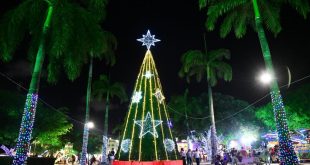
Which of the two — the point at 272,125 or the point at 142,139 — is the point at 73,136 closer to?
the point at 272,125

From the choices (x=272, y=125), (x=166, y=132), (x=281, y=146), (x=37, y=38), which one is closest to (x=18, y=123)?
(x=37, y=38)

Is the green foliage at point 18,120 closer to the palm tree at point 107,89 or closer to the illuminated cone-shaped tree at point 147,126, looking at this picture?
the palm tree at point 107,89

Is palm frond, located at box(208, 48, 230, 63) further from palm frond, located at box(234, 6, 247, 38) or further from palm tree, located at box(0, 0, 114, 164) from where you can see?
palm tree, located at box(0, 0, 114, 164)

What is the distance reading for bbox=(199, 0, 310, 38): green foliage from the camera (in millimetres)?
17352

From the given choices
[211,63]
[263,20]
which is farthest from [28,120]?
[211,63]

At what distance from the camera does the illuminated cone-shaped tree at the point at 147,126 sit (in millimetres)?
17281

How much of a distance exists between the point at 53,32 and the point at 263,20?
1338 centimetres

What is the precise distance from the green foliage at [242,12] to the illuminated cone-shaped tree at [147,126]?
218 inches

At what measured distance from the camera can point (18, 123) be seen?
29062 millimetres

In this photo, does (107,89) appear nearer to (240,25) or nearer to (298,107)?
(240,25)

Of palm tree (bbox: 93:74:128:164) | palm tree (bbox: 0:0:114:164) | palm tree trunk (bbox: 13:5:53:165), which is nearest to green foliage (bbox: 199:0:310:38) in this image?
palm tree (bbox: 0:0:114:164)

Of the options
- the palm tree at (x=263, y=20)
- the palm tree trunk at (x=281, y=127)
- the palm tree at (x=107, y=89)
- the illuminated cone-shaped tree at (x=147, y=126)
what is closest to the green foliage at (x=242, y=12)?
the palm tree at (x=263, y=20)

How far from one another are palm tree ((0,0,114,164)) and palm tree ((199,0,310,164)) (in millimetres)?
7659

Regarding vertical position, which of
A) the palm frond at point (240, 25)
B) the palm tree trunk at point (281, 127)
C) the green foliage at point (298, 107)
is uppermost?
the palm frond at point (240, 25)
